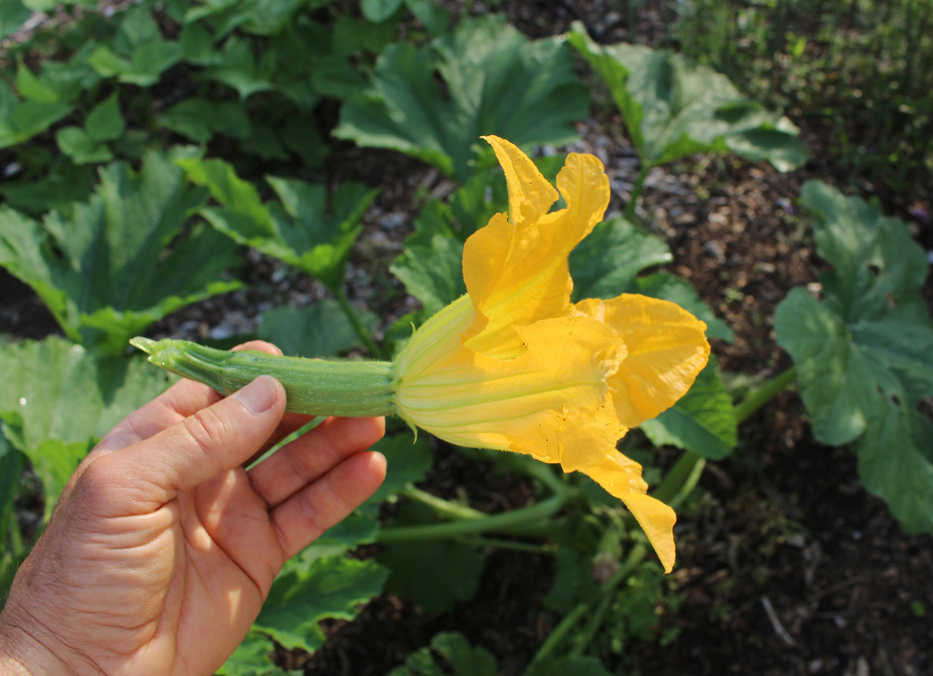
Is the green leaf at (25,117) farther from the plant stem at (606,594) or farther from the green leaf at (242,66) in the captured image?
the plant stem at (606,594)

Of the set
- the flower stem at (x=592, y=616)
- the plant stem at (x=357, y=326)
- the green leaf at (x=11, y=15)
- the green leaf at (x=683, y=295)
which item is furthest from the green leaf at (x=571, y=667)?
the green leaf at (x=11, y=15)

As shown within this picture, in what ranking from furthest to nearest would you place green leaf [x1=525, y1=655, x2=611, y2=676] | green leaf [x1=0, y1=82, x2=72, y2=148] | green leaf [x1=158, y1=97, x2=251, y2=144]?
green leaf [x1=158, y1=97, x2=251, y2=144], green leaf [x1=0, y1=82, x2=72, y2=148], green leaf [x1=525, y1=655, x2=611, y2=676]

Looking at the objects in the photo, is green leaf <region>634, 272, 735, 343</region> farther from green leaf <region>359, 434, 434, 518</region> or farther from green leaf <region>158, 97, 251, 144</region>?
green leaf <region>158, 97, 251, 144</region>

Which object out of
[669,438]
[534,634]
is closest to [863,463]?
[669,438]

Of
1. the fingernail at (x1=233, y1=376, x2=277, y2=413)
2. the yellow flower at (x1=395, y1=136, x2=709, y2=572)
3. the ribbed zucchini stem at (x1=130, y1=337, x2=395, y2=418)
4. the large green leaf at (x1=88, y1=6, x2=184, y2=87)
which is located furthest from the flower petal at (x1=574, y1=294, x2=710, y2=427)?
the large green leaf at (x1=88, y1=6, x2=184, y2=87)

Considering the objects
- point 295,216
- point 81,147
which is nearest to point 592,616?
point 295,216

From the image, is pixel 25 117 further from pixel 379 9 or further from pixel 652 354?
pixel 652 354
